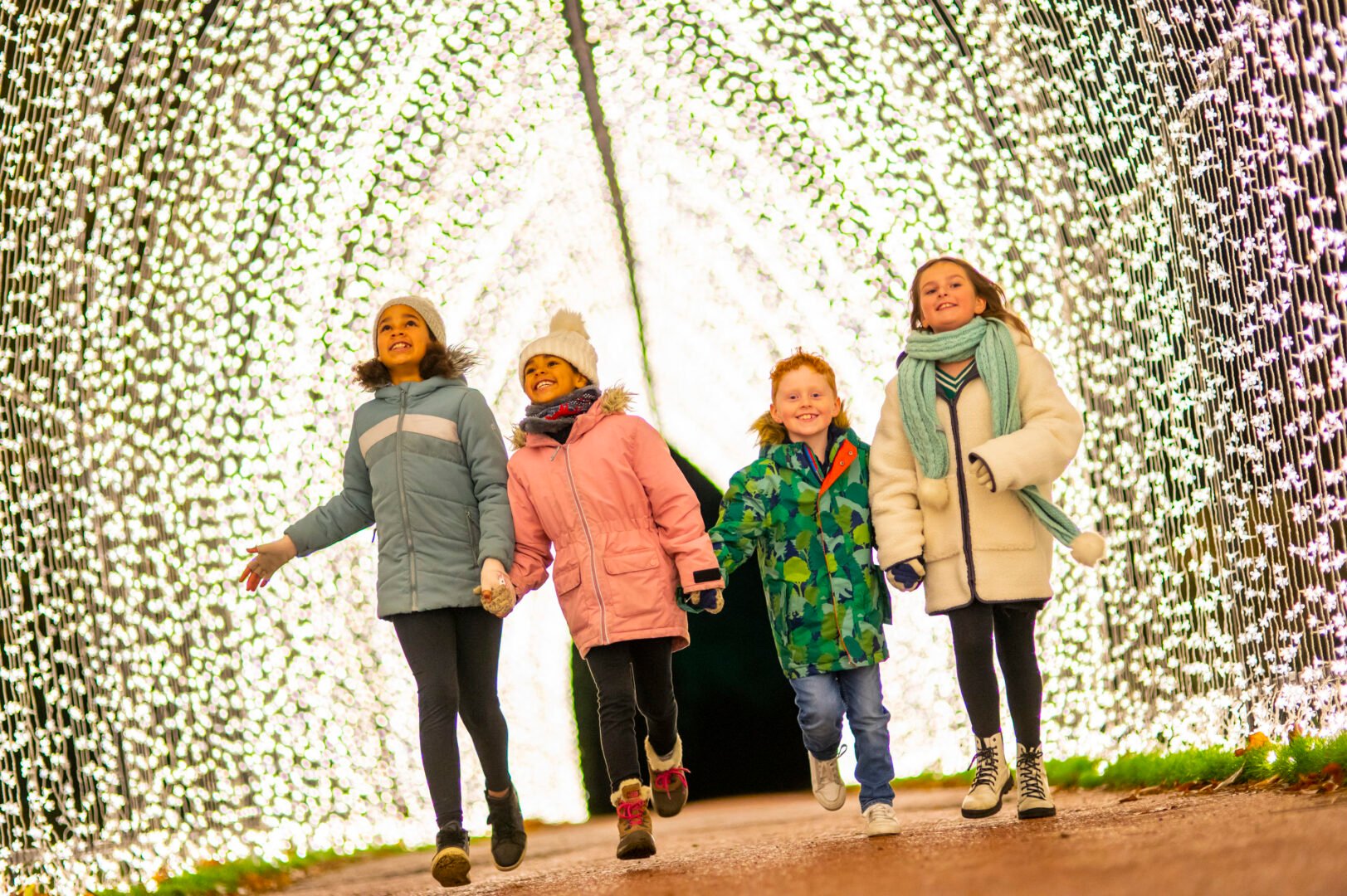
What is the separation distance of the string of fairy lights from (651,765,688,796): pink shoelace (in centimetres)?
203

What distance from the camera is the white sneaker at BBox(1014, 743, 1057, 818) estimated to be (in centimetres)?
370

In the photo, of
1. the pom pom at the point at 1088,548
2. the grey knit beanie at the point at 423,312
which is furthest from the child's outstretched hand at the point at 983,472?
the grey knit beanie at the point at 423,312

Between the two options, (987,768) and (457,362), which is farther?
(457,362)

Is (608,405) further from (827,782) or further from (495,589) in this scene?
(827,782)

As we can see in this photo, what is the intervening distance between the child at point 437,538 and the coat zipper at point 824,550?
2.96 feet

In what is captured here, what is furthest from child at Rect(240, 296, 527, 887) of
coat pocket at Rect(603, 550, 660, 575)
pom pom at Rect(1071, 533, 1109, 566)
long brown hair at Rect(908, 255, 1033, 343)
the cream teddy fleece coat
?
pom pom at Rect(1071, 533, 1109, 566)

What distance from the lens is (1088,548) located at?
367 cm

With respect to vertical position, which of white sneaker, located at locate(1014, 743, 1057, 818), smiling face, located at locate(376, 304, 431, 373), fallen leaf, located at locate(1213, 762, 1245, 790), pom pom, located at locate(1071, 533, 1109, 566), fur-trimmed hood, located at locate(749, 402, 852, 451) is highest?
smiling face, located at locate(376, 304, 431, 373)

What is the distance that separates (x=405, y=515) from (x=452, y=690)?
0.51m

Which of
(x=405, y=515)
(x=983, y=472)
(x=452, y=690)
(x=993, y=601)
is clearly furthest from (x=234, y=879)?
(x=983, y=472)

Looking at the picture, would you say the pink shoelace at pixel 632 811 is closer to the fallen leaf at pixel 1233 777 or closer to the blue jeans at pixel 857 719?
the blue jeans at pixel 857 719

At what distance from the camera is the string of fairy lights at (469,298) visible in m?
4.58

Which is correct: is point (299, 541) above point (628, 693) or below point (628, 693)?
above

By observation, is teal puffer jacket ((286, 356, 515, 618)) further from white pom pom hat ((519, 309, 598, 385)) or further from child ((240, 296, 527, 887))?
white pom pom hat ((519, 309, 598, 385))
